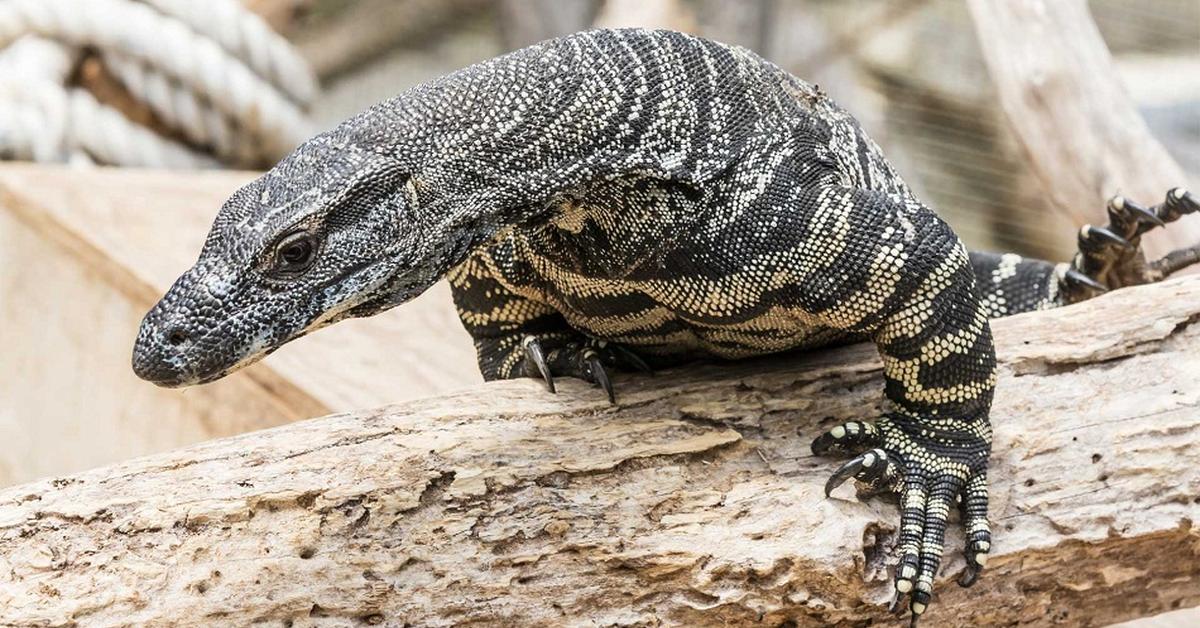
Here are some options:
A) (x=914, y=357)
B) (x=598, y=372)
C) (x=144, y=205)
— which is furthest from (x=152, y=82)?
(x=914, y=357)

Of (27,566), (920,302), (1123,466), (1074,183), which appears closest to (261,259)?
(27,566)

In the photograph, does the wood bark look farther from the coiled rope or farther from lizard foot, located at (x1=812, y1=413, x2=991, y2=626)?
the coiled rope

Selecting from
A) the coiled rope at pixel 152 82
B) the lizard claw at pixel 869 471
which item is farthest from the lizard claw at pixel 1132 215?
the coiled rope at pixel 152 82

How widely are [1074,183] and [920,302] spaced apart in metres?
2.36

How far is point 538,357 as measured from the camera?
4148 mm

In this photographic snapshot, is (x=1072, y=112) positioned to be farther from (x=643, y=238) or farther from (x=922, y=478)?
(x=643, y=238)

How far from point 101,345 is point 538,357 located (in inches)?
105

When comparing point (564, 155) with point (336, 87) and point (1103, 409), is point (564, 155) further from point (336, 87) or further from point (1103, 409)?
point (336, 87)

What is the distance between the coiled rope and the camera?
6.49 meters

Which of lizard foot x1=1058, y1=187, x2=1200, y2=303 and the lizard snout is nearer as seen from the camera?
the lizard snout

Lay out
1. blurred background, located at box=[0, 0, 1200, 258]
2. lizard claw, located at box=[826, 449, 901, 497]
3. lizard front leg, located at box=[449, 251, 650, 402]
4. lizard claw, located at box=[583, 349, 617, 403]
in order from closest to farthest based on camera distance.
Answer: lizard claw, located at box=[826, 449, 901, 497], lizard claw, located at box=[583, 349, 617, 403], lizard front leg, located at box=[449, 251, 650, 402], blurred background, located at box=[0, 0, 1200, 258]

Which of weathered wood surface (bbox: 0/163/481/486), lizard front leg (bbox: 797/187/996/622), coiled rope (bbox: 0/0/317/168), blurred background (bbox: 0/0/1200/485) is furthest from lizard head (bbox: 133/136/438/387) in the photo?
coiled rope (bbox: 0/0/317/168)

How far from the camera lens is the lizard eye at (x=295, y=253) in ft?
10.5

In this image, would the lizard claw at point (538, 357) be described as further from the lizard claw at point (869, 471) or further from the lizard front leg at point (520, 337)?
the lizard claw at point (869, 471)
